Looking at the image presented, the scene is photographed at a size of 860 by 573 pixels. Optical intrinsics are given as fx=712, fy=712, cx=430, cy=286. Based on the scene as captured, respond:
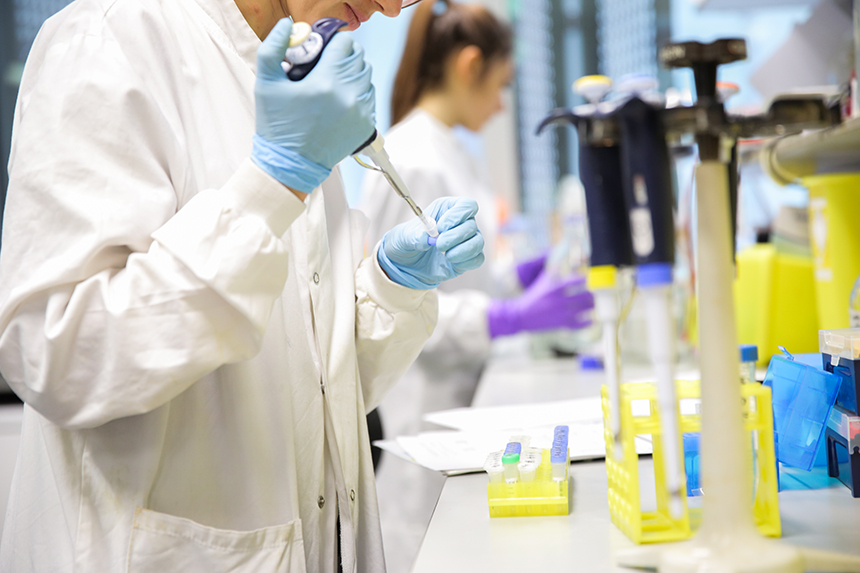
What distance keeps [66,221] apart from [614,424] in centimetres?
57

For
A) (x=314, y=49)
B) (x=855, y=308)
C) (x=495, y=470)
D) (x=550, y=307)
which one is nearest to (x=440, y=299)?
(x=550, y=307)

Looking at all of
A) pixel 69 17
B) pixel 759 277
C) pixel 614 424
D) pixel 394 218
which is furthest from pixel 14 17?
pixel 614 424

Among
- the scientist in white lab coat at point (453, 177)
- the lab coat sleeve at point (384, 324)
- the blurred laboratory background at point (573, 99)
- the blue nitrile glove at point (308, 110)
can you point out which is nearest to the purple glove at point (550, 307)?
the scientist in white lab coat at point (453, 177)

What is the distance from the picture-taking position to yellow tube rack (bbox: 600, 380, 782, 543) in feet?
2.25

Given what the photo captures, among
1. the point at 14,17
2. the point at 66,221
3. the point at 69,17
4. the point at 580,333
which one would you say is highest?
the point at 14,17

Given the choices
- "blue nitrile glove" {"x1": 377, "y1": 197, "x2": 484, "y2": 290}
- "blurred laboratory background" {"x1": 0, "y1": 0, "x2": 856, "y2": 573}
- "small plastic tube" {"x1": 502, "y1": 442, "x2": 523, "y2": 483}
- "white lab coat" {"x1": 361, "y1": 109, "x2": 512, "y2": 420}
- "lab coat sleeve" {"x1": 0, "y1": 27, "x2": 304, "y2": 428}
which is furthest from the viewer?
"white lab coat" {"x1": 361, "y1": 109, "x2": 512, "y2": 420}

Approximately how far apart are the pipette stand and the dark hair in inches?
72.3

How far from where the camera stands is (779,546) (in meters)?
0.61

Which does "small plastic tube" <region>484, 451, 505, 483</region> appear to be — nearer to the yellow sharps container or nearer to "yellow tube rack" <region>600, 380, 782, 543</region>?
"yellow tube rack" <region>600, 380, 782, 543</region>

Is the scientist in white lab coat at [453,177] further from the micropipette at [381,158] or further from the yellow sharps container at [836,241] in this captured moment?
the micropipette at [381,158]

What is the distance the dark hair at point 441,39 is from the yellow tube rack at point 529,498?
6.00ft

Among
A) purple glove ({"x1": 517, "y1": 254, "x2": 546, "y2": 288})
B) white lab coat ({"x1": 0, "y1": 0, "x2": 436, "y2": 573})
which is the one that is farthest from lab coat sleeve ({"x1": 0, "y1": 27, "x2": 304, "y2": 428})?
purple glove ({"x1": 517, "y1": 254, "x2": 546, "y2": 288})

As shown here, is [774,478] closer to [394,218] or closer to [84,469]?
[84,469]

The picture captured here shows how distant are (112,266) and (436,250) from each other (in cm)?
49
